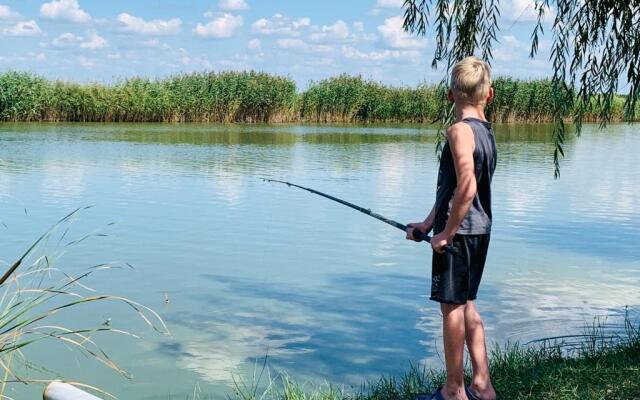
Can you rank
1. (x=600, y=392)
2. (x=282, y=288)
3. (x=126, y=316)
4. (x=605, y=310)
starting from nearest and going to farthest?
(x=600, y=392)
(x=126, y=316)
(x=605, y=310)
(x=282, y=288)

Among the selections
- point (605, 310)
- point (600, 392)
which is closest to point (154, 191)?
point (605, 310)

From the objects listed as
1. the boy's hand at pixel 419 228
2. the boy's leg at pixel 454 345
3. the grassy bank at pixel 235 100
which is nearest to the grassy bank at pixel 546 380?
the boy's leg at pixel 454 345

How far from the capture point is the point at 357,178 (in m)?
17.2

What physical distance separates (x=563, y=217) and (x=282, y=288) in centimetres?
604

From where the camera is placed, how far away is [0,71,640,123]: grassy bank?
3656 cm

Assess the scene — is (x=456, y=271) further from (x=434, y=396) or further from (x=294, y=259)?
(x=294, y=259)

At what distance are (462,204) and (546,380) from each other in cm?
118

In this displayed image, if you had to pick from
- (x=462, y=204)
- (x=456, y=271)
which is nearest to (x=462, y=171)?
(x=462, y=204)

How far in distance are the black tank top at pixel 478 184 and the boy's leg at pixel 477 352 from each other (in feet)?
1.29

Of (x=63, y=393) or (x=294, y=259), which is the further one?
(x=294, y=259)

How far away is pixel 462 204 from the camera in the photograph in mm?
3533

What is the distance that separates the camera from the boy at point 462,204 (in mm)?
3533

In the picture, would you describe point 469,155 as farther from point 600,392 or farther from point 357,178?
point 357,178

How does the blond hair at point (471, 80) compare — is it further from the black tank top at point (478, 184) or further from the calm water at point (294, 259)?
the calm water at point (294, 259)
